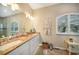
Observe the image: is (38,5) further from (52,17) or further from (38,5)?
(52,17)

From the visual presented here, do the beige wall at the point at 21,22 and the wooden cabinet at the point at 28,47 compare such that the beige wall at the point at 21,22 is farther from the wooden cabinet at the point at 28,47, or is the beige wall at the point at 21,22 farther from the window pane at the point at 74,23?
the window pane at the point at 74,23

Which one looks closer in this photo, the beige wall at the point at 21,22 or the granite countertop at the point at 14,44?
the granite countertop at the point at 14,44

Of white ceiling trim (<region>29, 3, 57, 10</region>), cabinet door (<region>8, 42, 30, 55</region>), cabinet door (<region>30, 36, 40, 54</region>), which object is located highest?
white ceiling trim (<region>29, 3, 57, 10</region>)

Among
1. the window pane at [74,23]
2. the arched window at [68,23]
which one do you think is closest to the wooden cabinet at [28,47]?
the arched window at [68,23]

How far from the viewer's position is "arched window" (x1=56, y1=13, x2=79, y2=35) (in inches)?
81.7

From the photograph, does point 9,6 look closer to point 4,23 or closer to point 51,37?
point 4,23

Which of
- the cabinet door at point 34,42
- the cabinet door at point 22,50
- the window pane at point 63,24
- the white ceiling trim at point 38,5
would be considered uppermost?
the white ceiling trim at point 38,5

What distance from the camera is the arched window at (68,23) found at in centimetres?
207

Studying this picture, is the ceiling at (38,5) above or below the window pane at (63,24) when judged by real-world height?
above

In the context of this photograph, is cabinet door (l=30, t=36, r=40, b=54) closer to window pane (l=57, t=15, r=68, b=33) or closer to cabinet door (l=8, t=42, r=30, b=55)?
cabinet door (l=8, t=42, r=30, b=55)

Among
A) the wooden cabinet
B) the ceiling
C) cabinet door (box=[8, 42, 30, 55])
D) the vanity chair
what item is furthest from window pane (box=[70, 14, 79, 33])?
cabinet door (box=[8, 42, 30, 55])

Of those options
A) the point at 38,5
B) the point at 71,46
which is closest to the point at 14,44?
the point at 38,5

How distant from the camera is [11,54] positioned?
6.53ft

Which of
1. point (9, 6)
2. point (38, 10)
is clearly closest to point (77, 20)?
point (38, 10)
